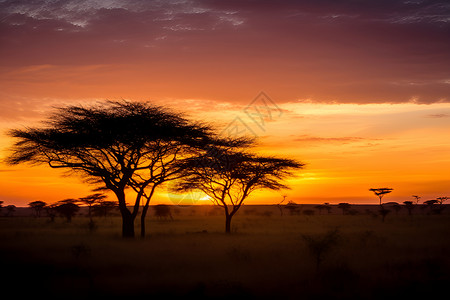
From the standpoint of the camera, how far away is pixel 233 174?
118ft

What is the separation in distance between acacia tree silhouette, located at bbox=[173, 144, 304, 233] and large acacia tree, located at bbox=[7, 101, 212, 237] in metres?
3.68

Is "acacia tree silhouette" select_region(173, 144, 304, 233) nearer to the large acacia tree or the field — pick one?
the large acacia tree

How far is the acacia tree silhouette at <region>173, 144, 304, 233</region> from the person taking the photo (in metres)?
34.8

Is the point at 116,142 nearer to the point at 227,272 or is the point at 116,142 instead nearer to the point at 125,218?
the point at 125,218

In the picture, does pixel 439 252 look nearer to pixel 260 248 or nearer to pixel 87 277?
pixel 260 248

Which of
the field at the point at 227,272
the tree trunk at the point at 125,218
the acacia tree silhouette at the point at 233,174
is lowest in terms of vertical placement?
the field at the point at 227,272

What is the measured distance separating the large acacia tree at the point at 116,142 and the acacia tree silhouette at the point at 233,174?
368cm

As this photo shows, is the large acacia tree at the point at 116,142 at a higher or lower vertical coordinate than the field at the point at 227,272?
higher

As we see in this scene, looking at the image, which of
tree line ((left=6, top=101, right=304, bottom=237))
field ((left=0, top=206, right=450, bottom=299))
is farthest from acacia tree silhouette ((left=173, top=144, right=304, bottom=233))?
field ((left=0, top=206, right=450, bottom=299))

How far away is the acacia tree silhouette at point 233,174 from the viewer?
34844 millimetres

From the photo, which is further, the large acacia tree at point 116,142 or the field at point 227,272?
the large acacia tree at point 116,142

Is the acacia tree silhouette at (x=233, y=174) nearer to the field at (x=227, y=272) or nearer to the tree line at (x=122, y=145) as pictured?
the tree line at (x=122, y=145)

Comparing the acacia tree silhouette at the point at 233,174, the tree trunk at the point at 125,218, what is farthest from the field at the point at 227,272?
the acacia tree silhouette at the point at 233,174

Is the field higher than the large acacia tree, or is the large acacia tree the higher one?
the large acacia tree
